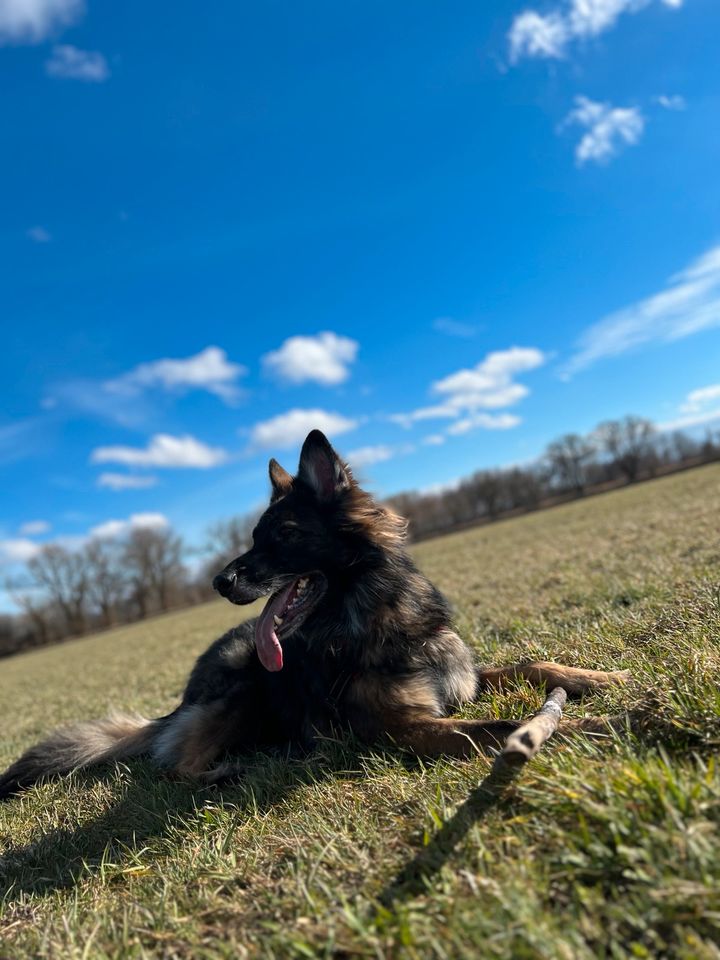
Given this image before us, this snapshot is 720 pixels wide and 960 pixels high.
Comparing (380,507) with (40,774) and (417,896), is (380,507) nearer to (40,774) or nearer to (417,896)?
(417,896)

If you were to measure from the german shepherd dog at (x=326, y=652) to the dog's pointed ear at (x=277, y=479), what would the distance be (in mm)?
449

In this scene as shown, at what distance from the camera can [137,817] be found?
3.60 m

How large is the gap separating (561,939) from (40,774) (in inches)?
192

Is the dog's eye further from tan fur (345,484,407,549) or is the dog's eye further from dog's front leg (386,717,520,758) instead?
dog's front leg (386,717,520,758)

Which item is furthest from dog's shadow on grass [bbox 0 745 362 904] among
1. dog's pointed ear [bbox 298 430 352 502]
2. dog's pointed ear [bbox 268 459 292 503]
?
dog's pointed ear [bbox 268 459 292 503]

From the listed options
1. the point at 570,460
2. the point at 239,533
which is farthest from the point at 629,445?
the point at 239,533

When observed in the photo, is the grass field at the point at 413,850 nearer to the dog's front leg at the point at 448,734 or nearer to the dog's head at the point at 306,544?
the dog's front leg at the point at 448,734

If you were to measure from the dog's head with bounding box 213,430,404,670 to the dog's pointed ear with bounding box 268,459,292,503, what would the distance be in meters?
0.49

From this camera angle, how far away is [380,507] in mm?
4680

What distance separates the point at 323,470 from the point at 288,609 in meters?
1.15

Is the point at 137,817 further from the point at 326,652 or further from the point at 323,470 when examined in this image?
the point at 323,470

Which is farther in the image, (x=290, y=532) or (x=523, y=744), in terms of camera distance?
(x=290, y=532)

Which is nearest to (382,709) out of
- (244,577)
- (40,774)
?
(244,577)

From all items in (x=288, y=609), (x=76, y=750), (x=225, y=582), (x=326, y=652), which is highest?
(x=225, y=582)
